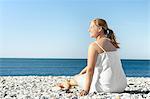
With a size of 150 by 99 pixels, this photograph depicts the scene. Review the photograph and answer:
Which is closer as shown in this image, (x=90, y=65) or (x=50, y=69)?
(x=90, y=65)

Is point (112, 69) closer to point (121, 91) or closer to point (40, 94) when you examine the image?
point (121, 91)

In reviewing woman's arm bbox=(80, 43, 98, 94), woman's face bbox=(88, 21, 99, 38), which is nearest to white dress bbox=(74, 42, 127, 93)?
woman's arm bbox=(80, 43, 98, 94)

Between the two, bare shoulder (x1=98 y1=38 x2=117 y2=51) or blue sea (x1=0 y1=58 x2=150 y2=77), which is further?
blue sea (x1=0 y1=58 x2=150 y2=77)

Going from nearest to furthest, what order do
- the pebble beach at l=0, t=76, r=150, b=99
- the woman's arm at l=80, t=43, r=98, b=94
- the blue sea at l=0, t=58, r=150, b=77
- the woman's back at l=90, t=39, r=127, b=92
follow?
the pebble beach at l=0, t=76, r=150, b=99
the woman's arm at l=80, t=43, r=98, b=94
the woman's back at l=90, t=39, r=127, b=92
the blue sea at l=0, t=58, r=150, b=77

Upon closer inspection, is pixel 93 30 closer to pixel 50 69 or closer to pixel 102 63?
pixel 102 63

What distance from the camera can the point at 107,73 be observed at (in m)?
7.82

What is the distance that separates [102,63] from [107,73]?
0.65 feet

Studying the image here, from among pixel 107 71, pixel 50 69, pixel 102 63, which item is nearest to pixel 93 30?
pixel 102 63

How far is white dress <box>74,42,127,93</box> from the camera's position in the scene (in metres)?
7.80

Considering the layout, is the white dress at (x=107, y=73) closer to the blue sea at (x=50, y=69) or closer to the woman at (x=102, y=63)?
the woman at (x=102, y=63)

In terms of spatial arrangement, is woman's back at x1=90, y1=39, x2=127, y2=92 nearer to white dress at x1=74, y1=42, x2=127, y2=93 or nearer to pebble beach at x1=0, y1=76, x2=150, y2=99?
white dress at x1=74, y1=42, x2=127, y2=93

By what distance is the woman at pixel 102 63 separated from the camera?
25.4ft

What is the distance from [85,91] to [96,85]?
24cm

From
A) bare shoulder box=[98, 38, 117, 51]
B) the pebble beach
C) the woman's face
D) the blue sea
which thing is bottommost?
the blue sea
